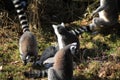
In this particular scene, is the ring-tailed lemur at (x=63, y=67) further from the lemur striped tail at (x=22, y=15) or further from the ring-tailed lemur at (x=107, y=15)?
the ring-tailed lemur at (x=107, y=15)

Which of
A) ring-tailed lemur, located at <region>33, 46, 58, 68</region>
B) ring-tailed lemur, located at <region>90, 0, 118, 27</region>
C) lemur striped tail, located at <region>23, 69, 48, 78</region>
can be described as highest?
ring-tailed lemur, located at <region>90, 0, 118, 27</region>

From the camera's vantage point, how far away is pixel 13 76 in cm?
731

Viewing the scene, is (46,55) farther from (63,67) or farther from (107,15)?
(107,15)

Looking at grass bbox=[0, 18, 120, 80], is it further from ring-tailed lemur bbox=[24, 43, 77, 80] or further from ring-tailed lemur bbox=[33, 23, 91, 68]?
ring-tailed lemur bbox=[24, 43, 77, 80]

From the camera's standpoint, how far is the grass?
7086mm

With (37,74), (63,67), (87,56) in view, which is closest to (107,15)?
(87,56)

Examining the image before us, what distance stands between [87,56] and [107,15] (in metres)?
1.36

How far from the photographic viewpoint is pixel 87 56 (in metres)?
7.83

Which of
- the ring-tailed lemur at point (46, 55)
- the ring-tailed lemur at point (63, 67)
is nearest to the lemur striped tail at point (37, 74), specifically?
the ring-tailed lemur at point (46, 55)

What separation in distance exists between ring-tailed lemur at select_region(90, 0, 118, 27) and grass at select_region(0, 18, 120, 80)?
29 centimetres

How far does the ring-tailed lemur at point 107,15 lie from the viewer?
866 centimetres

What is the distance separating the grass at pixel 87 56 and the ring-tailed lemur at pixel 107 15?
293 millimetres

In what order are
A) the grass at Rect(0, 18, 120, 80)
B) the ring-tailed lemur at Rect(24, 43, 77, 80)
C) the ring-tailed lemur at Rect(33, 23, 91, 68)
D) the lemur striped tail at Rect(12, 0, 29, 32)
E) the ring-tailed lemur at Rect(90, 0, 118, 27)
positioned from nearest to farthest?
1. the ring-tailed lemur at Rect(24, 43, 77, 80)
2. the grass at Rect(0, 18, 120, 80)
3. the ring-tailed lemur at Rect(33, 23, 91, 68)
4. the lemur striped tail at Rect(12, 0, 29, 32)
5. the ring-tailed lemur at Rect(90, 0, 118, 27)

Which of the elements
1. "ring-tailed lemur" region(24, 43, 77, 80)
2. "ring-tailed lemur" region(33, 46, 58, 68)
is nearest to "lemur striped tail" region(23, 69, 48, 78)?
"ring-tailed lemur" region(33, 46, 58, 68)
